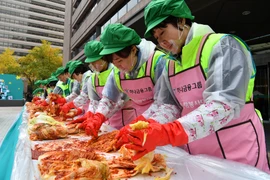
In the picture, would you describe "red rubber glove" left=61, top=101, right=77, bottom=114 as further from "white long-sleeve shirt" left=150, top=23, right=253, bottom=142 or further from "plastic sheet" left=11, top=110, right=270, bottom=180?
"white long-sleeve shirt" left=150, top=23, right=253, bottom=142

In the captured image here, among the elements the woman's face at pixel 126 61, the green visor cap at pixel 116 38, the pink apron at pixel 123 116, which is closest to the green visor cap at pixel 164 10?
the green visor cap at pixel 116 38

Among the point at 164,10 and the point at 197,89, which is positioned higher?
the point at 164,10

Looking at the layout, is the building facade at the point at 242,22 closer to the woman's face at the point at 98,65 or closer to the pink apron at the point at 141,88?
the woman's face at the point at 98,65

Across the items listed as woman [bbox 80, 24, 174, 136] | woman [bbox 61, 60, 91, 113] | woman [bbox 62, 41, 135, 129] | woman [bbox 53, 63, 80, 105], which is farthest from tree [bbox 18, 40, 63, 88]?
woman [bbox 80, 24, 174, 136]

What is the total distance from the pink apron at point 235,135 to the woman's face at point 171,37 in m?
0.15

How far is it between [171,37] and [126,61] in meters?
0.55

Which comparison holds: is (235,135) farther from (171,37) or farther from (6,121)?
(6,121)

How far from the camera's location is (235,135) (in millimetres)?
1147

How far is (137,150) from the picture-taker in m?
1.02

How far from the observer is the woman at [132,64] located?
1.61 meters

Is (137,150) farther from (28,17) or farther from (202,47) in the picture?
(28,17)

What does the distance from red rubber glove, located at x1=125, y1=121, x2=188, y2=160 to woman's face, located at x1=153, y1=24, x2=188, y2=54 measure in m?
0.49

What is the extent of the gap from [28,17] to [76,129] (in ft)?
181

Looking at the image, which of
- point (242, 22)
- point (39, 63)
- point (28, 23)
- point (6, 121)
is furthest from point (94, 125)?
point (28, 23)
